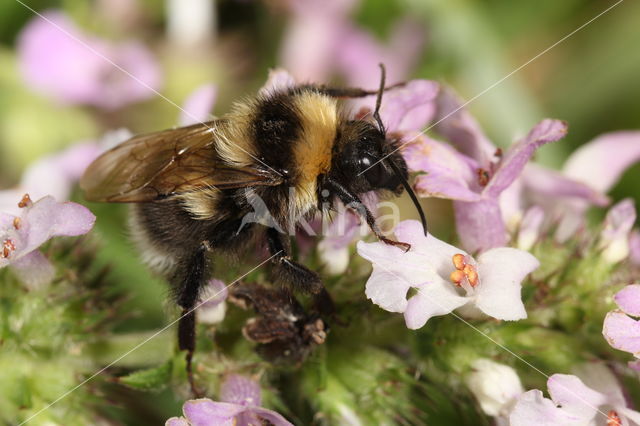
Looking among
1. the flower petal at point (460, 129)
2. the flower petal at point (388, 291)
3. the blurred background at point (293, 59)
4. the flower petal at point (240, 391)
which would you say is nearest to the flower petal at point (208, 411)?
the flower petal at point (240, 391)

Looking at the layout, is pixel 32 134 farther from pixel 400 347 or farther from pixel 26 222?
pixel 400 347

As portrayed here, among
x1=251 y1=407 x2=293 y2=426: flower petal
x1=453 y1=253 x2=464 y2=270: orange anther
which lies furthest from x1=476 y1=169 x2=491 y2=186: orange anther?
x1=251 y1=407 x2=293 y2=426: flower petal

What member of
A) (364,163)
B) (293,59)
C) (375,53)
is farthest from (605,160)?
(293,59)

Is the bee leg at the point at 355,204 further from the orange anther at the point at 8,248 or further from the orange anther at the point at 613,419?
the orange anther at the point at 8,248

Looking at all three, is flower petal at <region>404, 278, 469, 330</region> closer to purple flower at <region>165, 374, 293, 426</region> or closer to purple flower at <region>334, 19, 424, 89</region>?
purple flower at <region>165, 374, 293, 426</region>

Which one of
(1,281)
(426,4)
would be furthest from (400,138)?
(426,4)

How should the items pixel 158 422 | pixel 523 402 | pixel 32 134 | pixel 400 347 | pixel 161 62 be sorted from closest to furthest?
1. pixel 523 402
2. pixel 400 347
3. pixel 158 422
4. pixel 32 134
5. pixel 161 62
